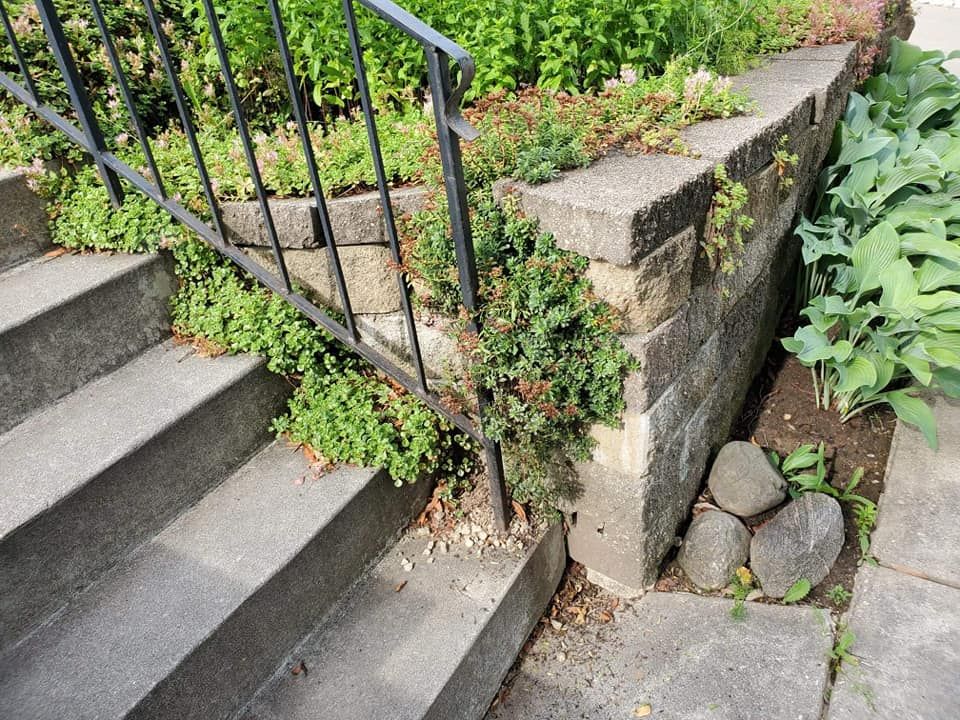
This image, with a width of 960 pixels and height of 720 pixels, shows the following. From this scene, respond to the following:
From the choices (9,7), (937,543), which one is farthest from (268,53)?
(937,543)

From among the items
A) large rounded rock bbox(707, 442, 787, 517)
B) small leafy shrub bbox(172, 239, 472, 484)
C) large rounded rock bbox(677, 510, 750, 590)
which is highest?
small leafy shrub bbox(172, 239, 472, 484)

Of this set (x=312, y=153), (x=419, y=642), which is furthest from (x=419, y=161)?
(x=419, y=642)

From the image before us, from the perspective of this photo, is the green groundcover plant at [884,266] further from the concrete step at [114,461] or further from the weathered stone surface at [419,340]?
the concrete step at [114,461]

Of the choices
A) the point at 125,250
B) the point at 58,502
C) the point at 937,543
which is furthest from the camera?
the point at 937,543

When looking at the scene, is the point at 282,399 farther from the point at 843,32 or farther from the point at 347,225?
the point at 843,32

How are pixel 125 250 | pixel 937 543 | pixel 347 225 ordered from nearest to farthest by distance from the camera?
1. pixel 347 225
2. pixel 125 250
3. pixel 937 543

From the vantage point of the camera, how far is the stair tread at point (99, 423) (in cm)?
158

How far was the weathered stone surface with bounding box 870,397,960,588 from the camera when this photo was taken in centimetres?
215

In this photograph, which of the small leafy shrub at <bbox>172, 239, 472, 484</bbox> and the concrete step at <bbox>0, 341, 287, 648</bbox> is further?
the small leafy shrub at <bbox>172, 239, 472, 484</bbox>

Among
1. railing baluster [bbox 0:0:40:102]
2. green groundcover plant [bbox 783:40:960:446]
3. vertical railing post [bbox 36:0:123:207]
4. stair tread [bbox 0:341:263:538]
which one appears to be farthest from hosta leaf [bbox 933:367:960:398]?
railing baluster [bbox 0:0:40:102]

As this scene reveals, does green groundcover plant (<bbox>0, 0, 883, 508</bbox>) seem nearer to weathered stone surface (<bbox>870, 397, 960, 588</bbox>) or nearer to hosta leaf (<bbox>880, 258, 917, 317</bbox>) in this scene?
hosta leaf (<bbox>880, 258, 917, 317</bbox>)

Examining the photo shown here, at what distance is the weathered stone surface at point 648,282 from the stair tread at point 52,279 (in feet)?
4.57

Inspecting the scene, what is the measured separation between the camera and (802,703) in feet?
5.95

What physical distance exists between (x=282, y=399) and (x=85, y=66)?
1451mm
